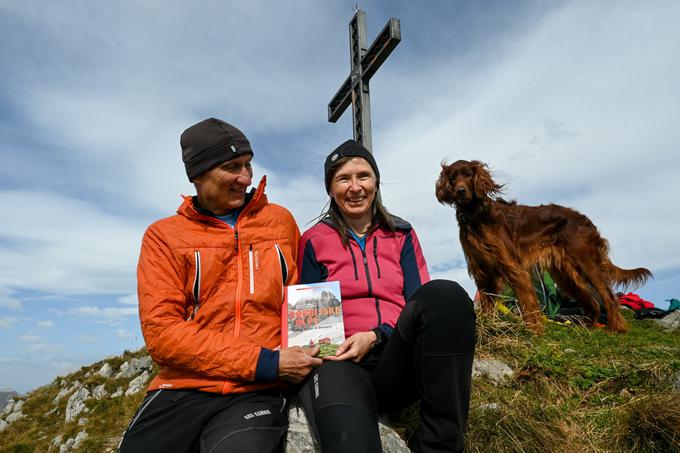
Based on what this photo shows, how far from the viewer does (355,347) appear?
2.17 m

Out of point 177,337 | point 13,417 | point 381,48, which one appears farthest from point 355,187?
point 13,417

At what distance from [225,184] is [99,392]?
12.5 m

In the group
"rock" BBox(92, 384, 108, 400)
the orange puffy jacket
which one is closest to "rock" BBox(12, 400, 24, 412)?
"rock" BBox(92, 384, 108, 400)

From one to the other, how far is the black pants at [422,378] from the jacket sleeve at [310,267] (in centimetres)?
59

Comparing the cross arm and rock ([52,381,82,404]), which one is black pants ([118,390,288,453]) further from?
rock ([52,381,82,404])

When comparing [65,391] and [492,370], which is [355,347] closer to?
[492,370]

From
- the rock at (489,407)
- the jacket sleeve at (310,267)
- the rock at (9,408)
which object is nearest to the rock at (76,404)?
the rock at (9,408)

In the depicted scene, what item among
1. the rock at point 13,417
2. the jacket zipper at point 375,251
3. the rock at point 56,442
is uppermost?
the jacket zipper at point 375,251

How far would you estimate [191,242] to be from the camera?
7.77 feet

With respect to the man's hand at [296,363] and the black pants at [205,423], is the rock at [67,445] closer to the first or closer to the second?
the black pants at [205,423]

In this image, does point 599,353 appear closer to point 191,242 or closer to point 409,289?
point 409,289

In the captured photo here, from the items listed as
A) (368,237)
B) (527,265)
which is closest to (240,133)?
(368,237)

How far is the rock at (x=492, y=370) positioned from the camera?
3.65 metres

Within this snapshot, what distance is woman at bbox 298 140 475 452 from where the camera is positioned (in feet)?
6.38
